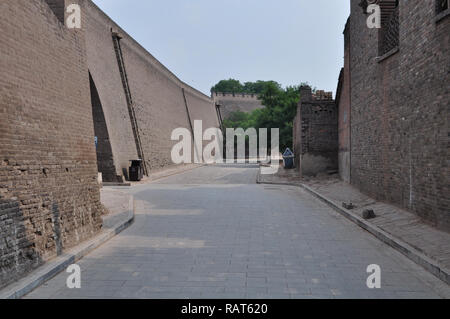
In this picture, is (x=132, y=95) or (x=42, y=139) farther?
(x=132, y=95)

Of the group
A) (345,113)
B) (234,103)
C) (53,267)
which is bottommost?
A: (53,267)

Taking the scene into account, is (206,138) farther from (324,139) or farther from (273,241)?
(273,241)

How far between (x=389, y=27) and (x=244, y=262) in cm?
764

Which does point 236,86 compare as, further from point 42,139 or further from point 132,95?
point 42,139

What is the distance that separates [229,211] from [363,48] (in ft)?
21.9

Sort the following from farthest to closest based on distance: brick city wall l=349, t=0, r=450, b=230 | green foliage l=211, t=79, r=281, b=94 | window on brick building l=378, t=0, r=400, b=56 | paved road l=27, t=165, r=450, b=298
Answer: green foliage l=211, t=79, r=281, b=94, window on brick building l=378, t=0, r=400, b=56, brick city wall l=349, t=0, r=450, b=230, paved road l=27, t=165, r=450, b=298

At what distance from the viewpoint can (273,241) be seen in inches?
248

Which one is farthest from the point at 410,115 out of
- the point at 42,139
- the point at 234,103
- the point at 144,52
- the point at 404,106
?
the point at 234,103

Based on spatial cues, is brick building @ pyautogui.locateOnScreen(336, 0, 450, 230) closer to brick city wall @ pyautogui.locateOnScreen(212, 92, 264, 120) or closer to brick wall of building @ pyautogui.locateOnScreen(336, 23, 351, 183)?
brick wall of building @ pyautogui.locateOnScreen(336, 23, 351, 183)

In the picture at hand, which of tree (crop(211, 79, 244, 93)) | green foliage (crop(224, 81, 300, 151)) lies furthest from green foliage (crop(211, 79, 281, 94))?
green foliage (crop(224, 81, 300, 151))

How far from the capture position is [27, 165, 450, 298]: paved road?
13.3 ft

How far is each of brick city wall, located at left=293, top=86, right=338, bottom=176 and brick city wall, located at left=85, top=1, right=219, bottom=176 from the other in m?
9.67

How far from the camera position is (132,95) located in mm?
22250

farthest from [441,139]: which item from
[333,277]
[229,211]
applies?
[229,211]
